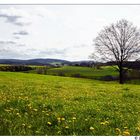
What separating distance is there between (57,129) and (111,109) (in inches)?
143

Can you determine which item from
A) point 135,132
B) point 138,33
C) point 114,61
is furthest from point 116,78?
point 135,132

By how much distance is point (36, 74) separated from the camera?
1689 inches

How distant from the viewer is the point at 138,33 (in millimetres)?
41719

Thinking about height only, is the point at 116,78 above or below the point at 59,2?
below

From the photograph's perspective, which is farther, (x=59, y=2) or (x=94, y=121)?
(x=59, y=2)

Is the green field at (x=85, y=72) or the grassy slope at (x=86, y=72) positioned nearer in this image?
the grassy slope at (x=86, y=72)

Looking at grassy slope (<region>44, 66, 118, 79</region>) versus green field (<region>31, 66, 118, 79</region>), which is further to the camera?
green field (<region>31, 66, 118, 79</region>)

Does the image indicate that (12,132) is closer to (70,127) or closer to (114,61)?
(70,127)

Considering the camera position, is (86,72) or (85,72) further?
(86,72)
